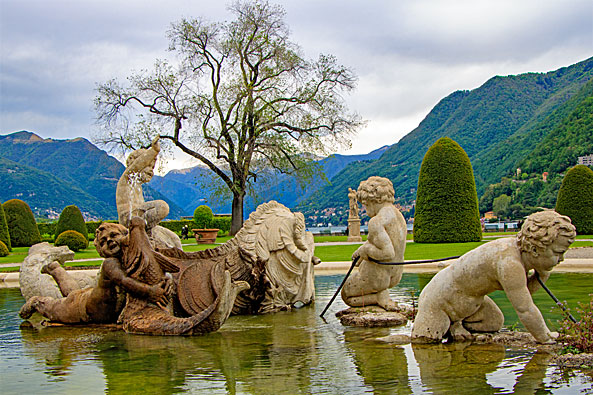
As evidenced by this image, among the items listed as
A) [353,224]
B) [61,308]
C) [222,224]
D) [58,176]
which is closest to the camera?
[61,308]

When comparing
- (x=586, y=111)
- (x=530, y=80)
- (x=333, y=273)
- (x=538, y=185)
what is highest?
(x=530, y=80)

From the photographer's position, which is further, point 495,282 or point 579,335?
point 495,282

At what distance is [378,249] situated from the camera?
21.5ft

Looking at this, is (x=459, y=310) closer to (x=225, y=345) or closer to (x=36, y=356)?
(x=225, y=345)

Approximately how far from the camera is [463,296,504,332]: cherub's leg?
5355 mm

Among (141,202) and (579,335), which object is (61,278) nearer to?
(141,202)

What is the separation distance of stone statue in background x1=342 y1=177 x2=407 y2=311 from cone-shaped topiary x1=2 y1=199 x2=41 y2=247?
27609 mm

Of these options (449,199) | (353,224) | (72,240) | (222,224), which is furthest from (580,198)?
(222,224)

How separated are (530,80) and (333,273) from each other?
331 feet

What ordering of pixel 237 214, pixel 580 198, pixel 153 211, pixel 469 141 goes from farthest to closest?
pixel 469 141, pixel 237 214, pixel 580 198, pixel 153 211

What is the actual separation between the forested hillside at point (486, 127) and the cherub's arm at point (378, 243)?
6469 cm

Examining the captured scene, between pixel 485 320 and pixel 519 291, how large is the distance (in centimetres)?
87

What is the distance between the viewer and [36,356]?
526 centimetres

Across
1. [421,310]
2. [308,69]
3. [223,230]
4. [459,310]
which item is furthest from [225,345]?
[223,230]
